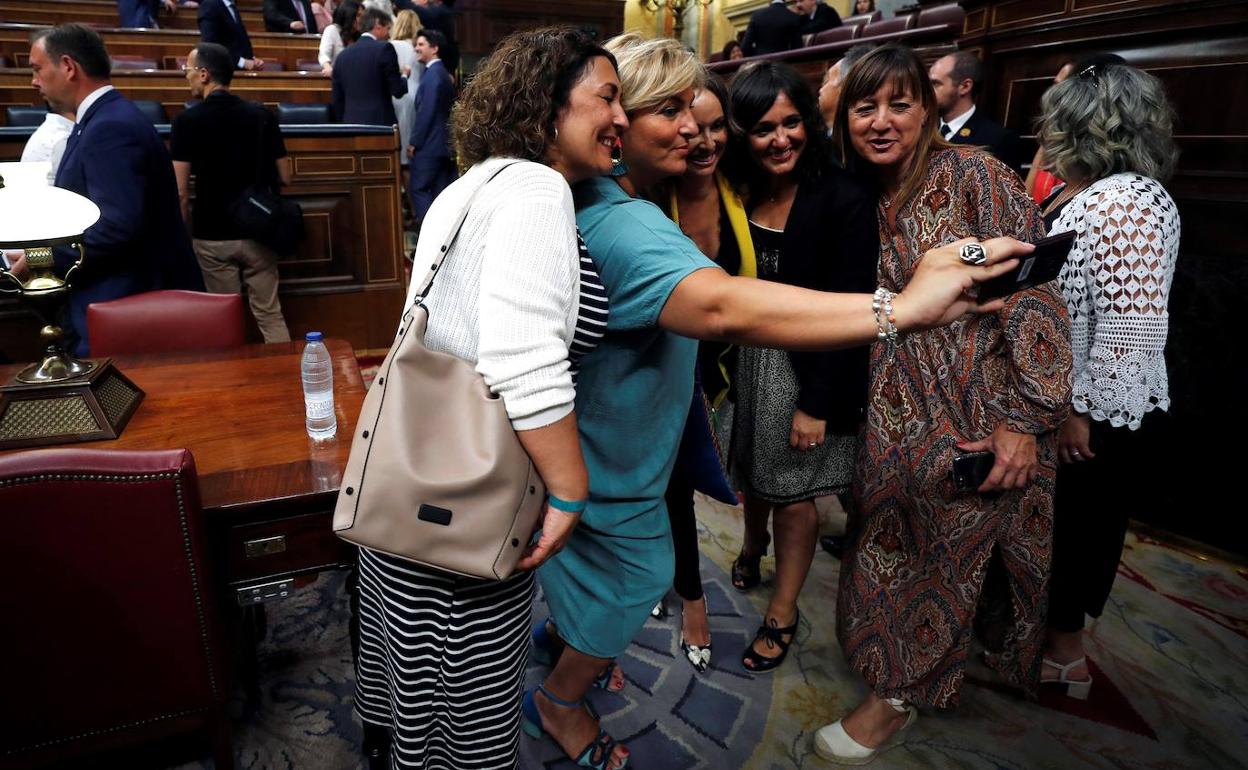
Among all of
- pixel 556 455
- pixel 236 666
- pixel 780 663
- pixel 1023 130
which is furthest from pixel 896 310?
pixel 1023 130

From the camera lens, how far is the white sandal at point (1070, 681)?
6.31 feet

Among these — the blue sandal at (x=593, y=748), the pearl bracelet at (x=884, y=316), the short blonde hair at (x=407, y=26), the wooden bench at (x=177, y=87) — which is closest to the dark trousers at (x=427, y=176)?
the short blonde hair at (x=407, y=26)

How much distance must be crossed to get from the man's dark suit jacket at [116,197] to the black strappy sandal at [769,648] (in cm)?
218

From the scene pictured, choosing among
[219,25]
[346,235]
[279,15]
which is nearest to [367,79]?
[346,235]

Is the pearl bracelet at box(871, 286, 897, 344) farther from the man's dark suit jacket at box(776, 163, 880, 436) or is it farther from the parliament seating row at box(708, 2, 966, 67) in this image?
the parliament seating row at box(708, 2, 966, 67)

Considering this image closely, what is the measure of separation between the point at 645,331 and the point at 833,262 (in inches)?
26.2

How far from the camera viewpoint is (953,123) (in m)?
3.15

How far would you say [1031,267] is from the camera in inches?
40.4

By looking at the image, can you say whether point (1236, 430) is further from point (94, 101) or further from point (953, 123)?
point (94, 101)

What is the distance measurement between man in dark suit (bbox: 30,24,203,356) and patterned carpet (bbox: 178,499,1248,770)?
116cm

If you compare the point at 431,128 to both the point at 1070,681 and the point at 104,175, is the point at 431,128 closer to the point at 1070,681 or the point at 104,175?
the point at 104,175

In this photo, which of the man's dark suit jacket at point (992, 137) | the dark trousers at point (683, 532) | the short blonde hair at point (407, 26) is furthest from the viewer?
the short blonde hair at point (407, 26)

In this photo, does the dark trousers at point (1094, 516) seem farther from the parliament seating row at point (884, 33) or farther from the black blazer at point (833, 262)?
the parliament seating row at point (884, 33)

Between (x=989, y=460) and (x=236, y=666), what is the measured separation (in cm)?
182
